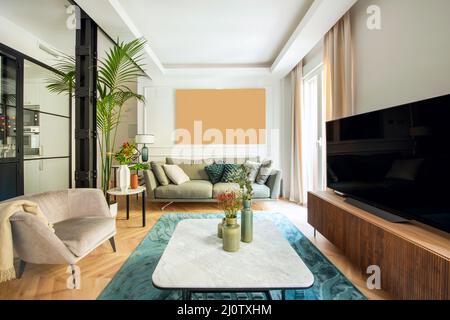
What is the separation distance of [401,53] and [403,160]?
105 cm

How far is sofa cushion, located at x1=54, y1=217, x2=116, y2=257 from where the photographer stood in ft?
5.61

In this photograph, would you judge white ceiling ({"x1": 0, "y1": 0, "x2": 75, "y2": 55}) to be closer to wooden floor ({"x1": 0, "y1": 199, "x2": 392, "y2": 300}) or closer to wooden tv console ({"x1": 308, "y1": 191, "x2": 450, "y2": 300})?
wooden floor ({"x1": 0, "y1": 199, "x2": 392, "y2": 300})

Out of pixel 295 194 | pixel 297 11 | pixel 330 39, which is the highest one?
pixel 297 11

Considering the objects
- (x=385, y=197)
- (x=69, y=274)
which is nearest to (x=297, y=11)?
(x=385, y=197)

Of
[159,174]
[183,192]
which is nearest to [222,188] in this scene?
[183,192]

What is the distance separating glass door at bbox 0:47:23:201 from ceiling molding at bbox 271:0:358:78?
13.0 feet

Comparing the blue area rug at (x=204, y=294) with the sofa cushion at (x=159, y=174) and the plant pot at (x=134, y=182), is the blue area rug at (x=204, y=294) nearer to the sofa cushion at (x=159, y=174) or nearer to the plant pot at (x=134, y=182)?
the plant pot at (x=134, y=182)

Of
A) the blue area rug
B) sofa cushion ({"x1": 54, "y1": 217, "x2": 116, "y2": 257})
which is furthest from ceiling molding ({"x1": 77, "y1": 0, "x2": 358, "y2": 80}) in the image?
the blue area rug

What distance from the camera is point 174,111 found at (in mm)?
4891

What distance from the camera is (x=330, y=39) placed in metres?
2.97

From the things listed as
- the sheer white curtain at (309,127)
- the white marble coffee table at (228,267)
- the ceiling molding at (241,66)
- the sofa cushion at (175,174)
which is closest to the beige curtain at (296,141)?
the sheer white curtain at (309,127)

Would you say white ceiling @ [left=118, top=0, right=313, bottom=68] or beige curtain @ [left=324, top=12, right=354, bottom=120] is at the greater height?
white ceiling @ [left=118, top=0, right=313, bottom=68]
